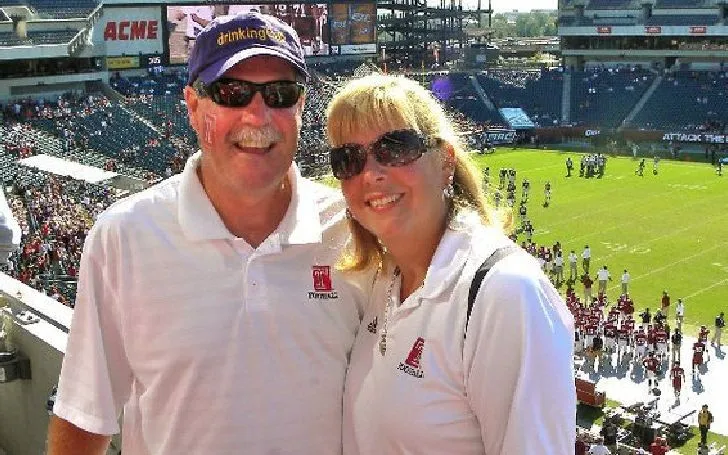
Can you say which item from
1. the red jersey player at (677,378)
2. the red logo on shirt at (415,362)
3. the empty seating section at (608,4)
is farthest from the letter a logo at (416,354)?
the empty seating section at (608,4)

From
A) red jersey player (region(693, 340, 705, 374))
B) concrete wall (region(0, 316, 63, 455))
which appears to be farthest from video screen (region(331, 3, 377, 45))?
concrete wall (region(0, 316, 63, 455))

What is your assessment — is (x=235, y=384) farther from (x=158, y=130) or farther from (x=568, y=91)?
(x=568, y=91)

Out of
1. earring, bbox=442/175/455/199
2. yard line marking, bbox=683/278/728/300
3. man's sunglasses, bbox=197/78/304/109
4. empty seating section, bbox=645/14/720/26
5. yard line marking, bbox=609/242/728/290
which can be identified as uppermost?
empty seating section, bbox=645/14/720/26

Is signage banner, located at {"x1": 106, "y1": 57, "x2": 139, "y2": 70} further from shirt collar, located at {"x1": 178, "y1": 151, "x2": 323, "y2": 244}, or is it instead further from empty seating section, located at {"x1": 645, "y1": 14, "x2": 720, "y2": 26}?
shirt collar, located at {"x1": 178, "y1": 151, "x2": 323, "y2": 244}

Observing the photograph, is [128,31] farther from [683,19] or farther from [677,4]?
[677,4]

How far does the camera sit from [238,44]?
7.38 feet

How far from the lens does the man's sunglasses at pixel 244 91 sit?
227 centimetres

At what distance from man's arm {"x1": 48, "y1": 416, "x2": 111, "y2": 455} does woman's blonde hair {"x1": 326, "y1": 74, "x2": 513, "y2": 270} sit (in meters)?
0.83

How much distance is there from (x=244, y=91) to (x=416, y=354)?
0.79m

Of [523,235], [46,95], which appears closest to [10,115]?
[46,95]

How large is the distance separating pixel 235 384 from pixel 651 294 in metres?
18.1

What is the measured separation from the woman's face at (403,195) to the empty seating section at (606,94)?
46.8 meters

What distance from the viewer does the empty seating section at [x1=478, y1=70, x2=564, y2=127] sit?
49.7 metres

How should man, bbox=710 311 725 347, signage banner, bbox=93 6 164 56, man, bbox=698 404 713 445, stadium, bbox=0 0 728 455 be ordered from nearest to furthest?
stadium, bbox=0 0 728 455 → man, bbox=698 404 713 445 → man, bbox=710 311 725 347 → signage banner, bbox=93 6 164 56
